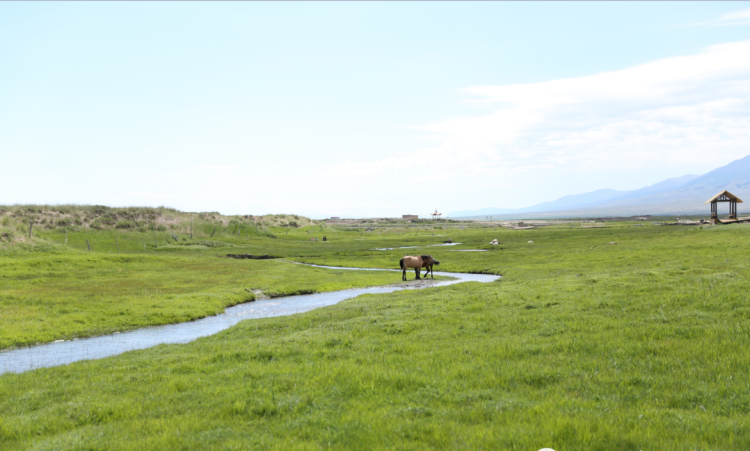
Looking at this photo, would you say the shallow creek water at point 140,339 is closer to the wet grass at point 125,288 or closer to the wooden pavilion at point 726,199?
the wet grass at point 125,288

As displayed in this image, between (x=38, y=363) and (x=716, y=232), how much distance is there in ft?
313

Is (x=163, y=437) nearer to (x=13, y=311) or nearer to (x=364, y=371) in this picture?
(x=364, y=371)

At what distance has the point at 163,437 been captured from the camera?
9.41 meters


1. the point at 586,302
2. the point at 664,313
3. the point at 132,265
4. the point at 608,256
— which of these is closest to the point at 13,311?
the point at 132,265

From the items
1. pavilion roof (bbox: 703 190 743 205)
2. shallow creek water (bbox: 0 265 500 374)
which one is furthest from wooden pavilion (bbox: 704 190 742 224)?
shallow creek water (bbox: 0 265 500 374)

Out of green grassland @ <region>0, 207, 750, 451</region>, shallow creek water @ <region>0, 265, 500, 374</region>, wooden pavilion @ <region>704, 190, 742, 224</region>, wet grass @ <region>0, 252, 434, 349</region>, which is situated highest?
wooden pavilion @ <region>704, 190, 742, 224</region>

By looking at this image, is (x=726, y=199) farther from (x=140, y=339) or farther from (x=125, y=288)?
(x=125, y=288)

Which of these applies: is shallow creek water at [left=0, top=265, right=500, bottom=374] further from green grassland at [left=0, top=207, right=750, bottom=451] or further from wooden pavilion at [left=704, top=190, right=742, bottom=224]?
wooden pavilion at [left=704, top=190, right=742, bottom=224]

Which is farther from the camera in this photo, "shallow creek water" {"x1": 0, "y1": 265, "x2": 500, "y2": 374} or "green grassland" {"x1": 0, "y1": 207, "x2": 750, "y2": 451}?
"shallow creek water" {"x1": 0, "y1": 265, "x2": 500, "y2": 374}

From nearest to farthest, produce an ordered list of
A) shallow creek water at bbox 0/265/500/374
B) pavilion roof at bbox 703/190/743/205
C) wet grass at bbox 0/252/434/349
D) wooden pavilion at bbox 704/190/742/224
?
shallow creek water at bbox 0/265/500/374
wet grass at bbox 0/252/434/349
pavilion roof at bbox 703/190/743/205
wooden pavilion at bbox 704/190/742/224

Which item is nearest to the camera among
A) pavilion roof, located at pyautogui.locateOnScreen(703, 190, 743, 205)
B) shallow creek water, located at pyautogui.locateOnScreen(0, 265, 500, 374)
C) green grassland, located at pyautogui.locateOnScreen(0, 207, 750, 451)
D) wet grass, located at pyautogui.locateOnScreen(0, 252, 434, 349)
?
green grassland, located at pyautogui.locateOnScreen(0, 207, 750, 451)

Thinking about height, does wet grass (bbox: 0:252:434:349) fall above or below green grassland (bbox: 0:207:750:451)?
below

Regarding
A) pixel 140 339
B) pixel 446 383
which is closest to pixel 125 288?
pixel 140 339

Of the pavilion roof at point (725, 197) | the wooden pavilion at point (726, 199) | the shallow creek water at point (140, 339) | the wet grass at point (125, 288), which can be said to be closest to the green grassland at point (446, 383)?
the shallow creek water at point (140, 339)
